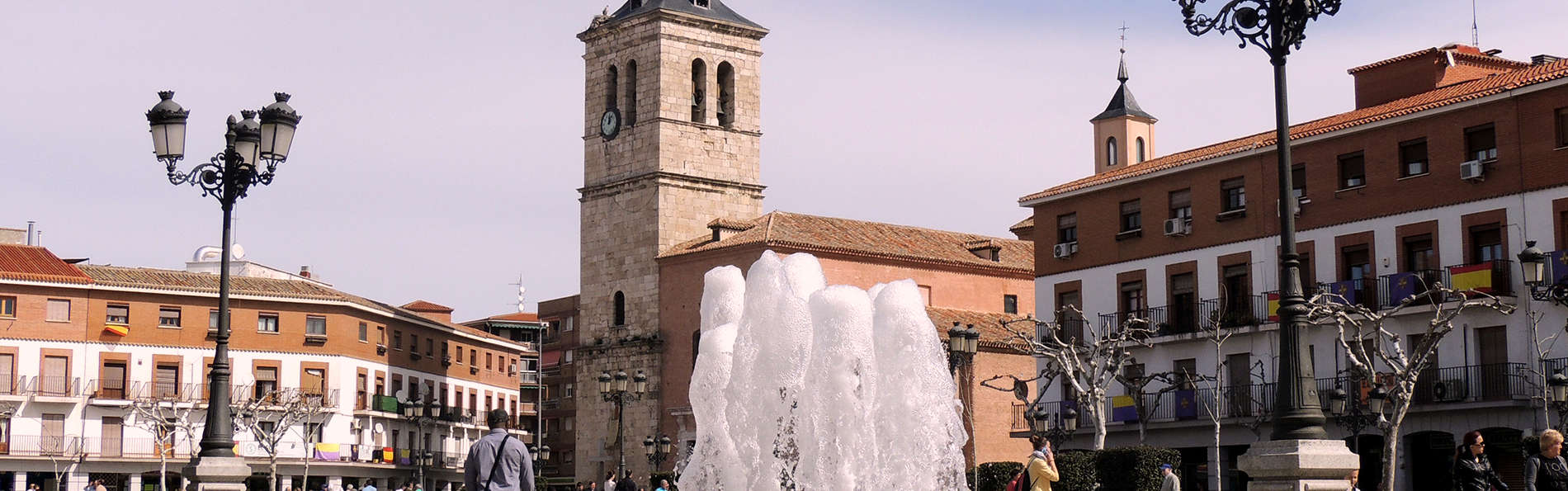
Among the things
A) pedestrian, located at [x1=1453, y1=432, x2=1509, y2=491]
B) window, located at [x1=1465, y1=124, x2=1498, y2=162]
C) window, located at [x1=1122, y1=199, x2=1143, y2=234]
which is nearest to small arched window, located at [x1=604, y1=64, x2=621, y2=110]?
window, located at [x1=1122, y1=199, x2=1143, y2=234]

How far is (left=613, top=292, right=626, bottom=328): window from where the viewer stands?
Result: 60500mm

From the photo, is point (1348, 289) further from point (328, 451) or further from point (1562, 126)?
point (328, 451)

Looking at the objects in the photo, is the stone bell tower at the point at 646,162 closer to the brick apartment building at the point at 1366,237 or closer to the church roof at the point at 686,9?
the church roof at the point at 686,9

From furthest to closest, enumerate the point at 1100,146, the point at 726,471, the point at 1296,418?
the point at 1100,146, the point at 726,471, the point at 1296,418

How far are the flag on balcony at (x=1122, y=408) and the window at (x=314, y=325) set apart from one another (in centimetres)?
2959

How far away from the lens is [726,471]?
1928cm

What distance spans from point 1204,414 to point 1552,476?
28.8m

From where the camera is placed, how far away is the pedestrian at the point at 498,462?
12.1m

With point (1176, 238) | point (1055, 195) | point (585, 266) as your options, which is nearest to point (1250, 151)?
point (1176, 238)

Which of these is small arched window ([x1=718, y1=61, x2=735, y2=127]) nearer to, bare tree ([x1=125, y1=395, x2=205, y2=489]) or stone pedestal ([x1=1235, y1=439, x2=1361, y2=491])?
bare tree ([x1=125, y1=395, x2=205, y2=489])

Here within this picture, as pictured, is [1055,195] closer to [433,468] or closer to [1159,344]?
[1159,344]

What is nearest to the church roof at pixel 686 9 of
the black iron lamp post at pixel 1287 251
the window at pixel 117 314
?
the window at pixel 117 314

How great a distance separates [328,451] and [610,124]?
1378cm

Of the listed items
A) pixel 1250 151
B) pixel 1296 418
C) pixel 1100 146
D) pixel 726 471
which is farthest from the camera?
pixel 1100 146
